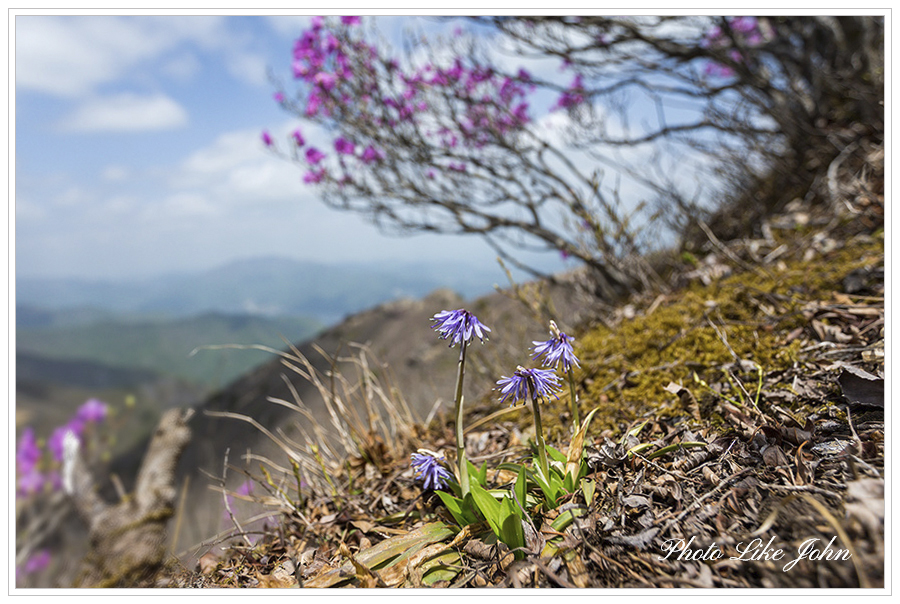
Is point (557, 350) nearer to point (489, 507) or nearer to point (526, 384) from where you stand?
point (526, 384)

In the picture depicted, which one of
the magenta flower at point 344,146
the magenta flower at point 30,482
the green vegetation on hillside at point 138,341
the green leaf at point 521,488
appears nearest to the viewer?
the green leaf at point 521,488

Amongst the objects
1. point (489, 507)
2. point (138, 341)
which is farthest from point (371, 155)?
point (138, 341)

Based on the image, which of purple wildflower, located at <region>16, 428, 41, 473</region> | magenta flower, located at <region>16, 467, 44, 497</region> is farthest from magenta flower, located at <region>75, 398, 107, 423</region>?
magenta flower, located at <region>16, 467, 44, 497</region>

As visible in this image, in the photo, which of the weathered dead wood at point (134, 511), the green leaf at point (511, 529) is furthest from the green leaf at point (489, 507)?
the weathered dead wood at point (134, 511)

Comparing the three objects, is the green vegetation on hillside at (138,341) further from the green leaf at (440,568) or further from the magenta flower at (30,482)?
the green leaf at (440,568)

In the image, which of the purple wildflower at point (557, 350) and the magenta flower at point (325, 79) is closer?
the purple wildflower at point (557, 350)

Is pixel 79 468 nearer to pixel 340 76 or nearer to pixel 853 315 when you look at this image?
pixel 340 76
